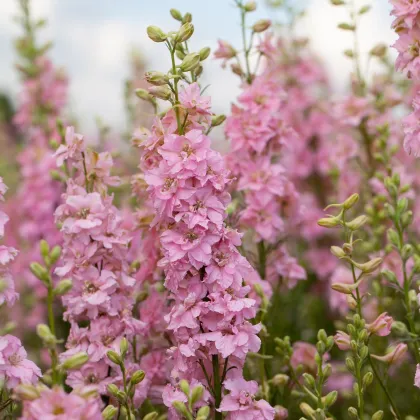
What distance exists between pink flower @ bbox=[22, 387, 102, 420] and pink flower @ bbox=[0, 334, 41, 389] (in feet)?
0.78

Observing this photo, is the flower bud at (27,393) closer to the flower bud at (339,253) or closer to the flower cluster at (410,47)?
the flower bud at (339,253)

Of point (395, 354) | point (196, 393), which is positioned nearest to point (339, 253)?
point (395, 354)

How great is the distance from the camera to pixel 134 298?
5.60 feet

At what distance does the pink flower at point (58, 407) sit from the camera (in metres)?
1.08

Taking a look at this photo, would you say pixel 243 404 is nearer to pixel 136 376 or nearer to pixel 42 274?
pixel 136 376

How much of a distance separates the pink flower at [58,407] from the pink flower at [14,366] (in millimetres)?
239

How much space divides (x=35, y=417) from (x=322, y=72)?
2541mm

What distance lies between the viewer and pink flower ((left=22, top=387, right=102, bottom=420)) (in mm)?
1082

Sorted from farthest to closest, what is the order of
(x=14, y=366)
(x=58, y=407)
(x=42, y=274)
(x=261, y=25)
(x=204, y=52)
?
(x=261, y=25)
(x=204, y=52)
(x=14, y=366)
(x=42, y=274)
(x=58, y=407)

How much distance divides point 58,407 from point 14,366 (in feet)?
0.99

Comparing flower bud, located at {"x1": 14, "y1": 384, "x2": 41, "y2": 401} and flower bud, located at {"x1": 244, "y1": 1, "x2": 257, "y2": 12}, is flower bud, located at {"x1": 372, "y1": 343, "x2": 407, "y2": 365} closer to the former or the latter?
flower bud, located at {"x1": 14, "y1": 384, "x2": 41, "y2": 401}

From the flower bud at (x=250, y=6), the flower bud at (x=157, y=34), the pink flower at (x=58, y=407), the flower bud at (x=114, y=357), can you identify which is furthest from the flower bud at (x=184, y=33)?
the pink flower at (x=58, y=407)

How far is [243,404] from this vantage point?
1.39 m

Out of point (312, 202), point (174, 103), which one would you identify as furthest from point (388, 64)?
point (174, 103)
